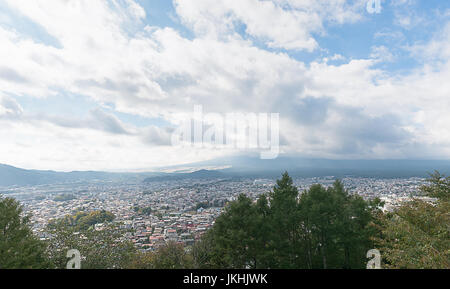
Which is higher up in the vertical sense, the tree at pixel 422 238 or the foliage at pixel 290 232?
the tree at pixel 422 238

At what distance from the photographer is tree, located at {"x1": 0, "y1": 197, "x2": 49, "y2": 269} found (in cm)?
665

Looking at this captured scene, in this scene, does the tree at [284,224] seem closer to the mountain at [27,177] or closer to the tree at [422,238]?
the tree at [422,238]

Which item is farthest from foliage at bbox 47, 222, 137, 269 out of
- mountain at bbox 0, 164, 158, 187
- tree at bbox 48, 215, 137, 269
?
mountain at bbox 0, 164, 158, 187

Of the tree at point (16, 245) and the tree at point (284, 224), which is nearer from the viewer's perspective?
the tree at point (16, 245)

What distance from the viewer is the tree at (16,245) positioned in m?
6.65

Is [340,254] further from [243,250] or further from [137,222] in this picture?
[137,222]

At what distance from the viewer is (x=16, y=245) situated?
700 centimetres

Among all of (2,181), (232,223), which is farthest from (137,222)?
(2,181)

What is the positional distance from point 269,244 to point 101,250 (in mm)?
8390

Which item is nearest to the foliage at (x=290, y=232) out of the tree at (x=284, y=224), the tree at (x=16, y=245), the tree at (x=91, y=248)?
the tree at (x=284, y=224)

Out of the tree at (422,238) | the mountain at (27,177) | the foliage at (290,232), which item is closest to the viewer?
the tree at (422,238)

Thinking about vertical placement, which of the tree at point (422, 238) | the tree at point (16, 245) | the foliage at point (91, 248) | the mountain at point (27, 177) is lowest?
the mountain at point (27, 177)

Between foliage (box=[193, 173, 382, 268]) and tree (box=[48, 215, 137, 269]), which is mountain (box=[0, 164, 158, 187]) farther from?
foliage (box=[193, 173, 382, 268])

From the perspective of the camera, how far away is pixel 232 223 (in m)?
8.40
